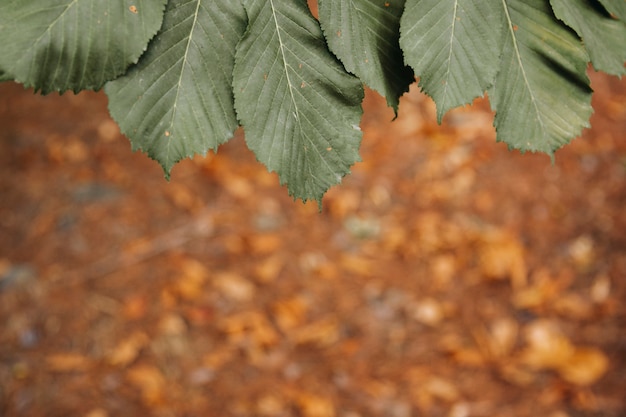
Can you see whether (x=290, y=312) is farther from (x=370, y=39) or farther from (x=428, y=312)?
(x=370, y=39)

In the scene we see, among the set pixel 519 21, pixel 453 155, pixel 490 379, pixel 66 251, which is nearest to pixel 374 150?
pixel 453 155

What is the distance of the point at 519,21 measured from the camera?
2.88 feet

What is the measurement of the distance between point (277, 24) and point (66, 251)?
2765mm

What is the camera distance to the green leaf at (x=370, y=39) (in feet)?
2.77

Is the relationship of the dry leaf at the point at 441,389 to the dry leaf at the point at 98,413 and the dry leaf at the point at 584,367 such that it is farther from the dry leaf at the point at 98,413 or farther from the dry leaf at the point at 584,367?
the dry leaf at the point at 98,413

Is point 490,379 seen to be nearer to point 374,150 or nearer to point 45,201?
point 374,150

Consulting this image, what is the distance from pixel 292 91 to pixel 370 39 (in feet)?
0.41

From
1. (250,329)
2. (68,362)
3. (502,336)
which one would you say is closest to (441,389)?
(502,336)

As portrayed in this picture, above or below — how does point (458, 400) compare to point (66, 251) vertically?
above

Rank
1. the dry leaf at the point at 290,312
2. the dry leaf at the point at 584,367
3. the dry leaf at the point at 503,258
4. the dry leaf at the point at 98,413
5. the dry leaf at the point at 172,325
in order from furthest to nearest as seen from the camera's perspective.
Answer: the dry leaf at the point at 503,258 < the dry leaf at the point at 290,312 < the dry leaf at the point at 172,325 < the dry leaf at the point at 584,367 < the dry leaf at the point at 98,413

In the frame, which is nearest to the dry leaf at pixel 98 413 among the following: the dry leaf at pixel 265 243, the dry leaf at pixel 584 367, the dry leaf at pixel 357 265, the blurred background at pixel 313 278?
the blurred background at pixel 313 278

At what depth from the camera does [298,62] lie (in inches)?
34.1

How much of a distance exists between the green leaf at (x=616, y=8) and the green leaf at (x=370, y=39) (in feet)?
Answer: 0.95

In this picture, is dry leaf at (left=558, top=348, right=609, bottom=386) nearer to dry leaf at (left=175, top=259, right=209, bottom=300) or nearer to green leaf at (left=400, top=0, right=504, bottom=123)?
dry leaf at (left=175, top=259, right=209, bottom=300)
